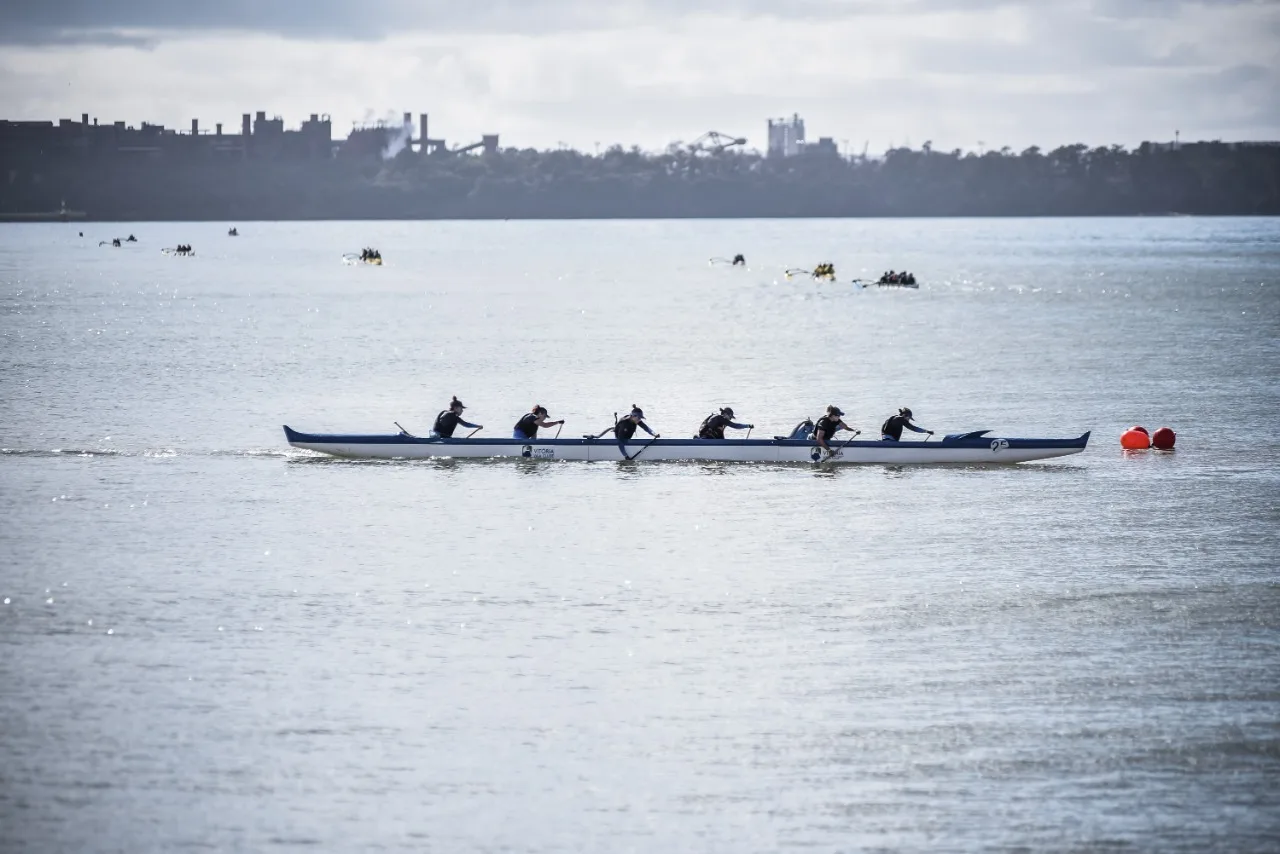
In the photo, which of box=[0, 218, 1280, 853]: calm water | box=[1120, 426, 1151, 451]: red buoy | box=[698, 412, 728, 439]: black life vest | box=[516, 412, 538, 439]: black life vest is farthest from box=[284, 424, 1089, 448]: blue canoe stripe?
box=[1120, 426, 1151, 451]: red buoy

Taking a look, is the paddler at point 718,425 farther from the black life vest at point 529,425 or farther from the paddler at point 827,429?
the black life vest at point 529,425

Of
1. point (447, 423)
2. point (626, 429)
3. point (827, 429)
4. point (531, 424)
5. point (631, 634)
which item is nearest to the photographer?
point (631, 634)

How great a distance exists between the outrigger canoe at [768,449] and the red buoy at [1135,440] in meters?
3.33

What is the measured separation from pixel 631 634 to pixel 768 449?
15307mm

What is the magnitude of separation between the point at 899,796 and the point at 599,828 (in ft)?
10.8

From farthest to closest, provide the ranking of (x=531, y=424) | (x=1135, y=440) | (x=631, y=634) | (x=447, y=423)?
(x=1135, y=440) → (x=447, y=423) → (x=531, y=424) → (x=631, y=634)

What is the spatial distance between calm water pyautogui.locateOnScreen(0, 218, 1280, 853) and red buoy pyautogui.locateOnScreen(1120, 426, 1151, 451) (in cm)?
47

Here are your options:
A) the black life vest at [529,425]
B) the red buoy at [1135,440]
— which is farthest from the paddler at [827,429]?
the red buoy at [1135,440]

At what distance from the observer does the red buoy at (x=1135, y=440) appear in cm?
4397

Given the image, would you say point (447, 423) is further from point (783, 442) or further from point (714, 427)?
point (783, 442)

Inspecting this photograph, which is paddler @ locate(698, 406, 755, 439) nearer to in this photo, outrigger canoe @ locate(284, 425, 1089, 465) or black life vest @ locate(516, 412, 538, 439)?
outrigger canoe @ locate(284, 425, 1089, 465)

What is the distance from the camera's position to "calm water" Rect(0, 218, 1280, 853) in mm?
18797

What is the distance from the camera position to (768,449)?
133 ft

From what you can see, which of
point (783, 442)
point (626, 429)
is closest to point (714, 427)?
point (783, 442)
